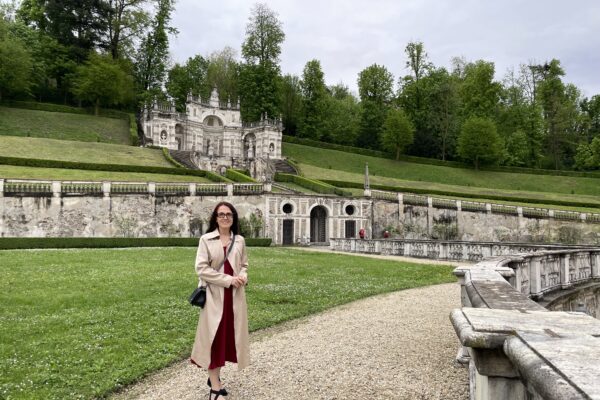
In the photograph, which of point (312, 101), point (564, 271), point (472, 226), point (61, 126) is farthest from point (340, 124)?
point (564, 271)

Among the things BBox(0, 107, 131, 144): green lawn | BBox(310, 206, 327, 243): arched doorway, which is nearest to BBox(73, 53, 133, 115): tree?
BBox(0, 107, 131, 144): green lawn

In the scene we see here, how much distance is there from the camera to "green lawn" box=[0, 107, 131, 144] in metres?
56.8

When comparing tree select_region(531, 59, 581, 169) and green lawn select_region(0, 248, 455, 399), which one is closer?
green lawn select_region(0, 248, 455, 399)

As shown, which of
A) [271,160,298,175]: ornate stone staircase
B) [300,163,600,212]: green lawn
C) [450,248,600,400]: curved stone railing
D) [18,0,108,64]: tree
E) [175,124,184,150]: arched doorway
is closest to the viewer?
[450,248,600,400]: curved stone railing

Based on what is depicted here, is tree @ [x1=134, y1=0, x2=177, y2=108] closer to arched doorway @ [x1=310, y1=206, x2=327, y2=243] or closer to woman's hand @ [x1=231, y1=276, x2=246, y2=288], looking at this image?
arched doorway @ [x1=310, y1=206, x2=327, y2=243]

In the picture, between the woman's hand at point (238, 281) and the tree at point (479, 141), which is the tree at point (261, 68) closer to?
the tree at point (479, 141)

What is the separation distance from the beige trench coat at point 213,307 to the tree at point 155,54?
71.0m

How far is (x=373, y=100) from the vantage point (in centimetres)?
7688

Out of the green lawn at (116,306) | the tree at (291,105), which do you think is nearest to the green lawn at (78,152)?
the green lawn at (116,306)

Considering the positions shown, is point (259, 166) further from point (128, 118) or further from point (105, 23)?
point (105, 23)

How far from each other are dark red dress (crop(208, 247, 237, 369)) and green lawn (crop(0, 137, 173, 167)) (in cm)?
4433

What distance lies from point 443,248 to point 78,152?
40214mm

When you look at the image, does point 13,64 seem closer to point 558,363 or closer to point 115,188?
point 115,188

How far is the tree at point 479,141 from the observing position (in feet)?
207
